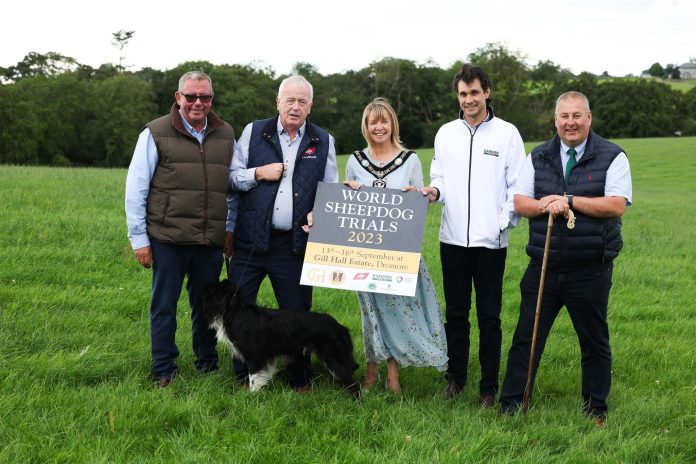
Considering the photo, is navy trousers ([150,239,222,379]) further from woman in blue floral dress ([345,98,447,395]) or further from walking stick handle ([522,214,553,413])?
walking stick handle ([522,214,553,413])

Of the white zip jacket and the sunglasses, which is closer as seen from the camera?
the sunglasses

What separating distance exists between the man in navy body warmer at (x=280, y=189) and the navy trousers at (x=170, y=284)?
289 millimetres

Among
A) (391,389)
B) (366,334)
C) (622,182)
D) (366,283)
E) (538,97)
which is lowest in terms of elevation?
(391,389)

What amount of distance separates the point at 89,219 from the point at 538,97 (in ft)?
243

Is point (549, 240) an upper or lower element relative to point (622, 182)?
lower

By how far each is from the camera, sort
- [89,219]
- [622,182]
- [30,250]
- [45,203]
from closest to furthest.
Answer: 1. [622,182]
2. [30,250]
3. [89,219]
4. [45,203]

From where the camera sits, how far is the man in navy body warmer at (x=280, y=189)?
5184mm

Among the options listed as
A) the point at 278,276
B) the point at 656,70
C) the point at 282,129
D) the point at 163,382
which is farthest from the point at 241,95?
the point at 656,70

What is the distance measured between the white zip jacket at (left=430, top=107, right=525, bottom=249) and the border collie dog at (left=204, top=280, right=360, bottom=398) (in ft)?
4.40

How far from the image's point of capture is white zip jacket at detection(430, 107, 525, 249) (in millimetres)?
5164

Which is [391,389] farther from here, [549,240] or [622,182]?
[622,182]

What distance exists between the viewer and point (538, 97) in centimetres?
7756

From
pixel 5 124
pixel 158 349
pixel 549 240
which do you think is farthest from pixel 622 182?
pixel 5 124

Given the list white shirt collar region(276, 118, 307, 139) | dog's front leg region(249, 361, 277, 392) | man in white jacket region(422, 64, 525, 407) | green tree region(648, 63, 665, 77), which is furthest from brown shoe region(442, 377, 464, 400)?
green tree region(648, 63, 665, 77)
